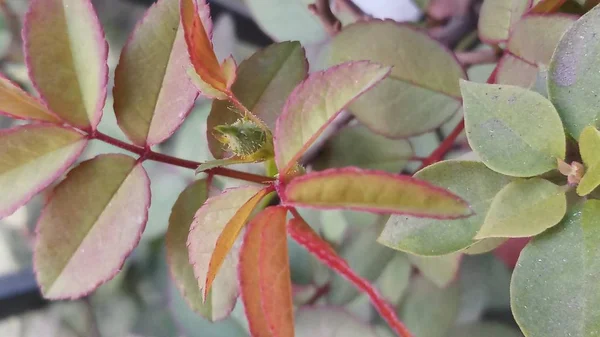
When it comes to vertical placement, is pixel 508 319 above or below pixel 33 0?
below

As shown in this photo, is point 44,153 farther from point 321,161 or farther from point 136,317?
point 136,317

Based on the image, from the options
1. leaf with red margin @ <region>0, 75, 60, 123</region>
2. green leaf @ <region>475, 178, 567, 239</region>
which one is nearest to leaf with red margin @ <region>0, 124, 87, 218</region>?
leaf with red margin @ <region>0, 75, 60, 123</region>

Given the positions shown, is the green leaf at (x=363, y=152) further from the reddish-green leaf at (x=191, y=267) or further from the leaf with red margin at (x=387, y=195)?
the leaf with red margin at (x=387, y=195)

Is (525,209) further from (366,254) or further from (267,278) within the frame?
(366,254)

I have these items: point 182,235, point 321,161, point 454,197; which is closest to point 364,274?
point 321,161

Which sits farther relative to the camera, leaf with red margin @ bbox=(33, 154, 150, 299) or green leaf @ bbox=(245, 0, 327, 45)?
green leaf @ bbox=(245, 0, 327, 45)

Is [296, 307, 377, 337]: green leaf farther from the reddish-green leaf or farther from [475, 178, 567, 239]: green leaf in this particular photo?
[475, 178, 567, 239]: green leaf

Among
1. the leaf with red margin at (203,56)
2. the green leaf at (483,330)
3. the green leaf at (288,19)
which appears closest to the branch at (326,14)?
the green leaf at (288,19)
